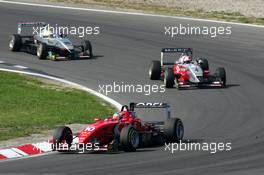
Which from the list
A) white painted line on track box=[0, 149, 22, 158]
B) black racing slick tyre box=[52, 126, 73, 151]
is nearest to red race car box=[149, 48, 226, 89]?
black racing slick tyre box=[52, 126, 73, 151]

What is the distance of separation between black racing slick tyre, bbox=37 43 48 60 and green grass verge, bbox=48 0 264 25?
1189 cm

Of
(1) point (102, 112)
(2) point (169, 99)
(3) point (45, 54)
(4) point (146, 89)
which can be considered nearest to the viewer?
(1) point (102, 112)

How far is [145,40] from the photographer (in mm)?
44750

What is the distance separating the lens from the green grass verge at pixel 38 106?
26.7 m

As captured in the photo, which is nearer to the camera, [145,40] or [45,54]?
[45,54]

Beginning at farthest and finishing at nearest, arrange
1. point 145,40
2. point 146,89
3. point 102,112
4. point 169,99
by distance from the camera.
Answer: point 145,40 < point 146,89 < point 169,99 < point 102,112

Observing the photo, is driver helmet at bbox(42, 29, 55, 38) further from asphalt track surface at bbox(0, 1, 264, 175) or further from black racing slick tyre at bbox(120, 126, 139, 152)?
black racing slick tyre at bbox(120, 126, 139, 152)

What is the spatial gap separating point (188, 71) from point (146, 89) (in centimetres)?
168

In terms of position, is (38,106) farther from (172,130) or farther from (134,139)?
(134,139)

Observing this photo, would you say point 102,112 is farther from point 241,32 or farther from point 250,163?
point 241,32

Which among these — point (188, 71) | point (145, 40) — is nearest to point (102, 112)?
point (188, 71)

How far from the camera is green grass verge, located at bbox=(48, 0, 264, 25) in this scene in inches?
1933

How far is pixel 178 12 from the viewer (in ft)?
168

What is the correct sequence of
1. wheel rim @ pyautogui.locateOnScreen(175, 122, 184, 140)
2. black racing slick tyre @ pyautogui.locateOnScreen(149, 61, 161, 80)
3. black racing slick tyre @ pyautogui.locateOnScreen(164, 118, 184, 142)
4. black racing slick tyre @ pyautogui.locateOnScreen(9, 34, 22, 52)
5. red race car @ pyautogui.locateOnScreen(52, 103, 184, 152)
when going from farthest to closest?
black racing slick tyre @ pyautogui.locateOnScreen(9, 34, 22, 52), black racing slick tyre @ pyautogui.locateOnScreen(149, 61, 161, 80), wheel rim @ pyautogui.locateOnScreen(175, 122, 184, 140), black racing slick tyre @ pyautogui.locateOnScreen(164, 118, 184, 142), red race car @ pyautogui.locateOnScreen(52, 103, 184, 152)
